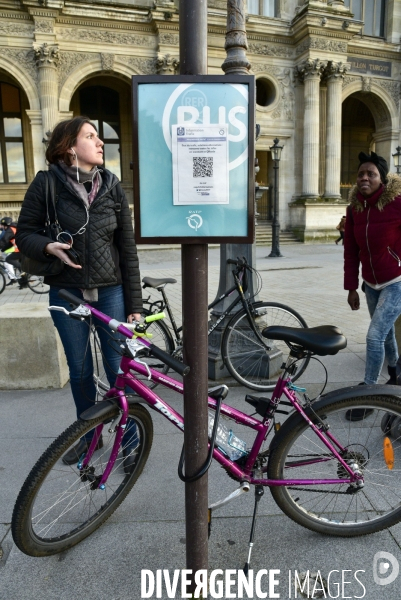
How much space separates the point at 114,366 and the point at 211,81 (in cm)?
194

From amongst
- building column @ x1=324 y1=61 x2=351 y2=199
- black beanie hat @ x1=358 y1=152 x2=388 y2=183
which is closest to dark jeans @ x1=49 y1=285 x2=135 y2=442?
black beanie hat @ x1=358 y1=152 x2=388 y2=183

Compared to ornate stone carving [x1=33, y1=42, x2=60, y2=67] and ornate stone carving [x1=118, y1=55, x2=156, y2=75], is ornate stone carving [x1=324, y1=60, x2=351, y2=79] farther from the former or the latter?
ornate stone carving [x1=33, y1=42, x2=60, y2=67]

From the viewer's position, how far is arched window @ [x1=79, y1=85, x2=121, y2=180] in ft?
79.0

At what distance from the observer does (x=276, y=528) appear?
2.30 metres

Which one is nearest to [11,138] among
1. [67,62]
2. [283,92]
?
[67,62]

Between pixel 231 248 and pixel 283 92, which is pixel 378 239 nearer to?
pixel 231 248

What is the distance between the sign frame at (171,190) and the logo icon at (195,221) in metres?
0.03

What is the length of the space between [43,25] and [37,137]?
178 inches

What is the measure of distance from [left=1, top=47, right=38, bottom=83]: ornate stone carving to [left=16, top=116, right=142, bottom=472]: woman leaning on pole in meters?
20.1

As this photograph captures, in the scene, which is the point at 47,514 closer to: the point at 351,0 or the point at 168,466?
the point at 168,466

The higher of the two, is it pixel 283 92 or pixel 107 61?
pixel 107 61

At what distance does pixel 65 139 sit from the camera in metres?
2.45

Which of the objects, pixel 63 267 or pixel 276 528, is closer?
pixel 276 528

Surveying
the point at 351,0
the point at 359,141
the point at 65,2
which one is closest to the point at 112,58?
the point at 65,2
